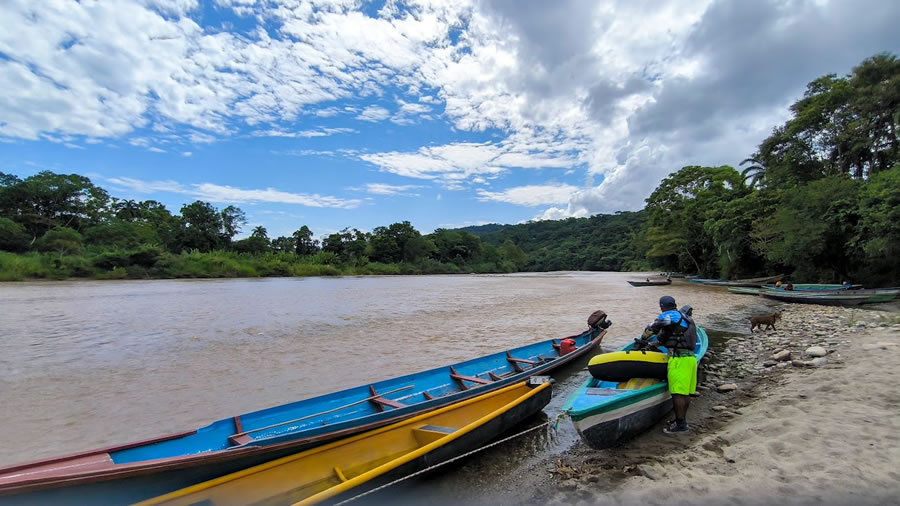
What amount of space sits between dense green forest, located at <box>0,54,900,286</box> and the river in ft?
19.8

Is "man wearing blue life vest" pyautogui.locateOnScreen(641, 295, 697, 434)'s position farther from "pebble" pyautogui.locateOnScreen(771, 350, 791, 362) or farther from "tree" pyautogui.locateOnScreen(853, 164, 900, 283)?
"tree" pyautogui.locateOnScreen(853, 164, 900, 283)

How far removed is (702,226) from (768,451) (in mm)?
43707

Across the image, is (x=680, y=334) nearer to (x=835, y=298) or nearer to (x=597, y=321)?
(x=597, y=321)

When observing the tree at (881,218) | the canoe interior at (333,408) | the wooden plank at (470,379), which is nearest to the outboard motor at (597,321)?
the canoe interior at (333,408)

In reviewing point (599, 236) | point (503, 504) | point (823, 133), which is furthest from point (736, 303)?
point (599, 236)

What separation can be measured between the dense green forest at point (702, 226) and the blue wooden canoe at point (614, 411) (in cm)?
1818

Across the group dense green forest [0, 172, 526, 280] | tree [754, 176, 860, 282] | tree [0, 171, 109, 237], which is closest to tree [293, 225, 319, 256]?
dense green forest [0, 172, 526, 280]

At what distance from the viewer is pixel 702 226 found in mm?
41656

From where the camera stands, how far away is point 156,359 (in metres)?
11.6

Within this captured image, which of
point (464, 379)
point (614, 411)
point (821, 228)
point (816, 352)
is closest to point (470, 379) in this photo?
point (464, 379)

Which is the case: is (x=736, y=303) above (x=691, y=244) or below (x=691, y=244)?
below

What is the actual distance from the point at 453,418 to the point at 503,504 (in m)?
1.45

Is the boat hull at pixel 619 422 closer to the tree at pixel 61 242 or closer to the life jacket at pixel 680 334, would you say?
the life jacket at pixel 680 334

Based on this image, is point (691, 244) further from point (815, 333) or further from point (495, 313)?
point (815, 333)
